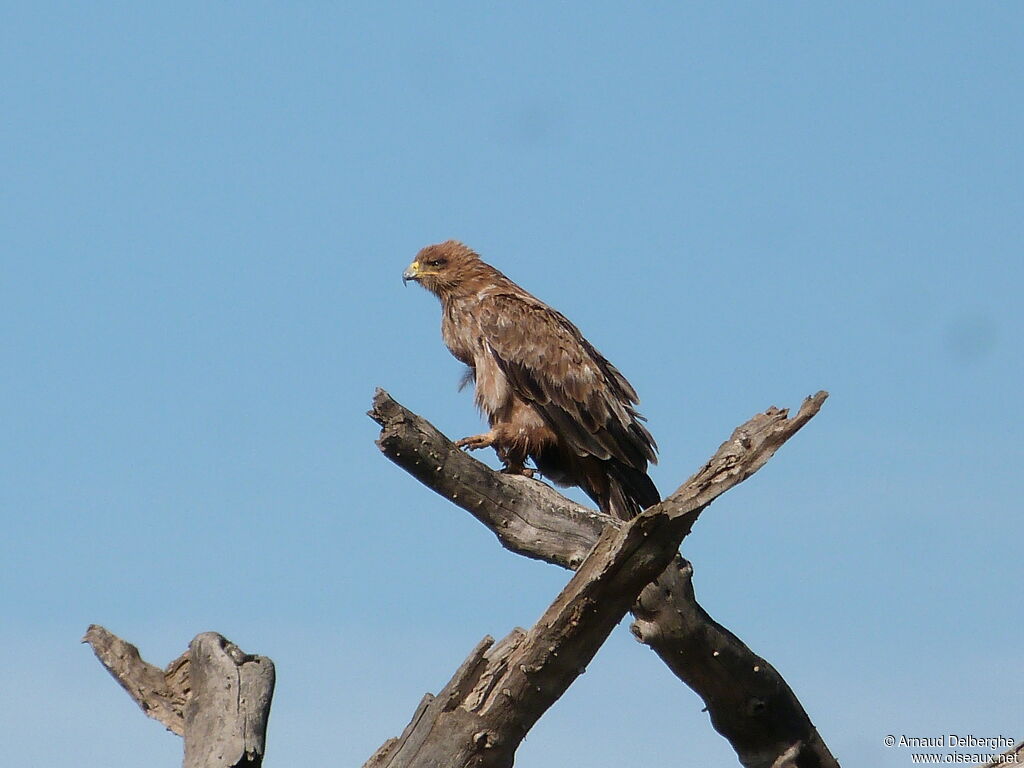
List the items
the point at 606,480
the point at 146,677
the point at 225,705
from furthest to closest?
the point at 606,480 → the point at 146,677 → the point at 225,705

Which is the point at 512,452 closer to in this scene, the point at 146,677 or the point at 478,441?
the point at 478,441

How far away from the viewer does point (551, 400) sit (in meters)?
9.45

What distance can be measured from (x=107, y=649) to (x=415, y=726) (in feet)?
5.17

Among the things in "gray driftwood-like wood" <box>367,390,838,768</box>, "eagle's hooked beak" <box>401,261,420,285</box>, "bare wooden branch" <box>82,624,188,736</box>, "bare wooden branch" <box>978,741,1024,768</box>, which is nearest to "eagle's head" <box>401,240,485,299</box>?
"eagle's hooked beak" <box>401,261,420,285</box>

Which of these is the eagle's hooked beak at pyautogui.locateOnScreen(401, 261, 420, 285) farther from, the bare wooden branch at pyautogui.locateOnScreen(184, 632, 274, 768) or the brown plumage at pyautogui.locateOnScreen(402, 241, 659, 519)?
the bare wooden branch at pyautogui.locateOnScreen(184, 632, 274, 768)

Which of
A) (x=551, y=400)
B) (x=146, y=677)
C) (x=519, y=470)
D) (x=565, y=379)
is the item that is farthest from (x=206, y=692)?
(x=565, y=379)

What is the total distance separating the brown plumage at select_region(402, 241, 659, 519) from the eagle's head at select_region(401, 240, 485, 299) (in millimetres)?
309

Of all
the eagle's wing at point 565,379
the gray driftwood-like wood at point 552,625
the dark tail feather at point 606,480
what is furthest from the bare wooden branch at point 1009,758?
the eagle's wing at point 565,379

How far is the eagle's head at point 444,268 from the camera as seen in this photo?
415 inches

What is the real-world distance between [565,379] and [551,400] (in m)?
0.20

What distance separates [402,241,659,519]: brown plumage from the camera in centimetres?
922

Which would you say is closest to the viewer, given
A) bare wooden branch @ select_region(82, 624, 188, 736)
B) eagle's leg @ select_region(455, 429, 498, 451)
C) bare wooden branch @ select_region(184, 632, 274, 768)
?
bare wooden branch @ select_region(184, 632, 274, 768)

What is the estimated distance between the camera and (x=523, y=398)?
376 inches

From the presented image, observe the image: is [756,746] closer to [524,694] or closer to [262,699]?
[524,694]
